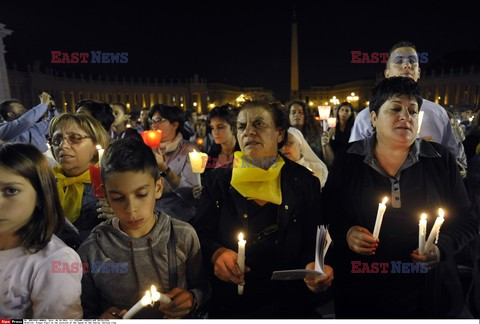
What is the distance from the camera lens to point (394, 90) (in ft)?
6.89

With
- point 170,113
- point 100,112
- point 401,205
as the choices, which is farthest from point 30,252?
point 100,112

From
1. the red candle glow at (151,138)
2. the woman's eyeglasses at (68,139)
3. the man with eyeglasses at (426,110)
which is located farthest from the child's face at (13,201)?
the man with eyeglasses at (426,110)

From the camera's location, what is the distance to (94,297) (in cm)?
192

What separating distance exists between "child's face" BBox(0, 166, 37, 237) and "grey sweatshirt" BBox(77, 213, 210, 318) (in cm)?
39

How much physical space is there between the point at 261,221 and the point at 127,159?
949 mm

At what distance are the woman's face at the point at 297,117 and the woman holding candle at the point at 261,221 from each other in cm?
275

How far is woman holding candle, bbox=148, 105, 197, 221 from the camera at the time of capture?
318 centimetres

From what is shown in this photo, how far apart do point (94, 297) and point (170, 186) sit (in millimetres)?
1347

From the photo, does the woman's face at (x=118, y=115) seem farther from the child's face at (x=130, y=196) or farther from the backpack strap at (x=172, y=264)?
the backpack strap at (x=172, y=264)

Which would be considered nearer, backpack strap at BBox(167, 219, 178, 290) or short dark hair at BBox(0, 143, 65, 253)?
short dark hair at BBox(0, 143, 65, 253)

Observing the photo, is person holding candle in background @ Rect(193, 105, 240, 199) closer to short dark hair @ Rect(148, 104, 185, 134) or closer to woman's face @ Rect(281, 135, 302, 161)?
short dark hair @ Rect(148, 104, 185, 134)

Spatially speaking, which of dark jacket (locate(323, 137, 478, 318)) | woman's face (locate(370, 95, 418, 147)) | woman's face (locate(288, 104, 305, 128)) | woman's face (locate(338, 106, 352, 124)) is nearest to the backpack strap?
dark jacket (locate(323, 137, 478, 318))

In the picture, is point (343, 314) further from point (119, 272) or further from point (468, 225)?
point (119, 272)

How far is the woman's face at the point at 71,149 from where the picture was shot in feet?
8.02
